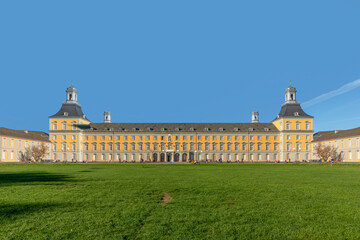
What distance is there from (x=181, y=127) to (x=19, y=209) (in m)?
74.5

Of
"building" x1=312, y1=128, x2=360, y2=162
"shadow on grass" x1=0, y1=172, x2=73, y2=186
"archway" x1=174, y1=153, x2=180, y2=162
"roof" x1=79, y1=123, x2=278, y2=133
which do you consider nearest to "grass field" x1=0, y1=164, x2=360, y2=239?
"shadow on grass" x1=0, y1=172, x2=73, y2=186

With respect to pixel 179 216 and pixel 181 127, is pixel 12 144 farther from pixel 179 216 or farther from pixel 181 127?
pixel 179 216

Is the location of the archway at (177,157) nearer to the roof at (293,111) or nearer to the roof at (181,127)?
the roof at (181,127)

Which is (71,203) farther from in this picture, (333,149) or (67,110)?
Result: (67,110)

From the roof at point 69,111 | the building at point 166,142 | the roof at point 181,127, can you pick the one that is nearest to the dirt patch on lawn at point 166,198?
the building at point 166,142

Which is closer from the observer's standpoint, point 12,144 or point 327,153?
point 327,153

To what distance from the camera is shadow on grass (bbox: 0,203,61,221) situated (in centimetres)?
765

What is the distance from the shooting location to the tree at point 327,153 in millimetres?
61981

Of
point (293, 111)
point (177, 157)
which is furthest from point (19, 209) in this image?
point (293, 111)

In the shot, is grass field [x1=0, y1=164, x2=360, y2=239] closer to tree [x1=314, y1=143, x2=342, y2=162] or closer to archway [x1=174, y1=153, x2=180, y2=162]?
tree [x1=314, y1=143, x2=342, y2=162]

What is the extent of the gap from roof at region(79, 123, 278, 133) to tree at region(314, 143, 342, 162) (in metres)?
16.9

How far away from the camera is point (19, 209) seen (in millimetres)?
8250

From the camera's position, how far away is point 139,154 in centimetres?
7994

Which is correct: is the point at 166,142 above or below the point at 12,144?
below
